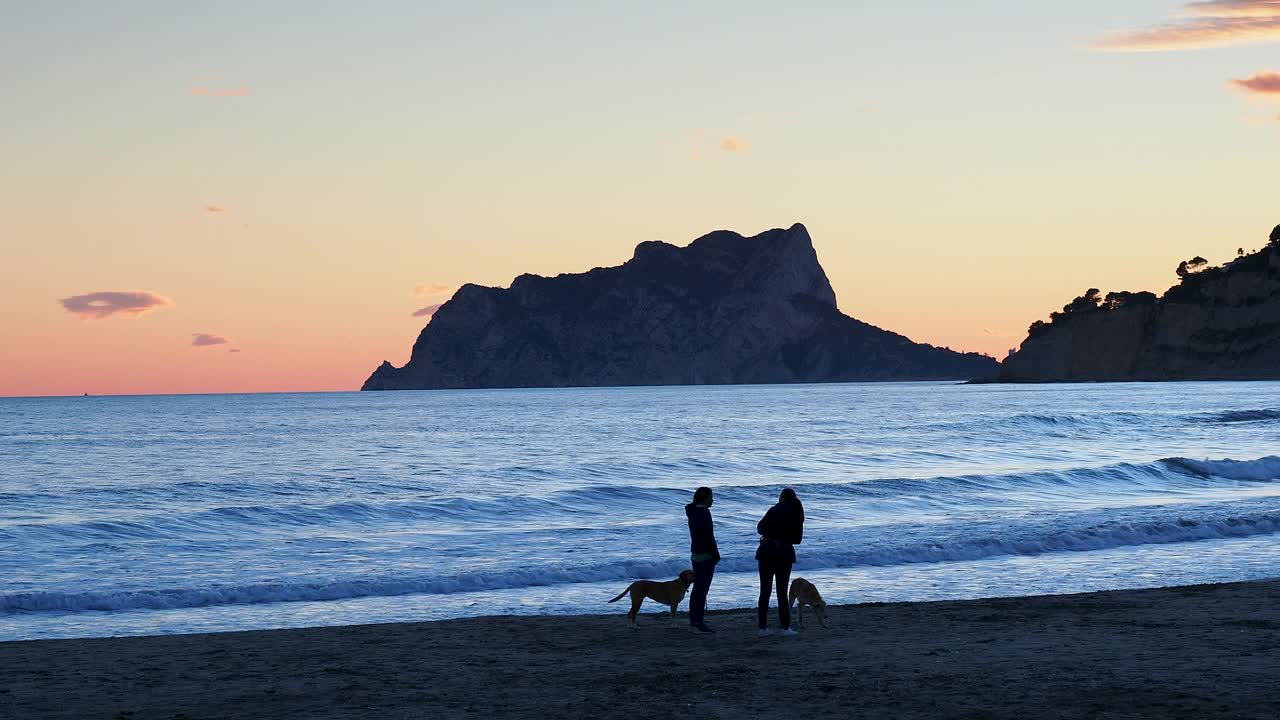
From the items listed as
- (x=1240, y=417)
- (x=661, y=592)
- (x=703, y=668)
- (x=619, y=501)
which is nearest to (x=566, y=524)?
(x=619, y=501)

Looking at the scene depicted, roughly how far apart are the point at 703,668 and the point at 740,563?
10585 mm

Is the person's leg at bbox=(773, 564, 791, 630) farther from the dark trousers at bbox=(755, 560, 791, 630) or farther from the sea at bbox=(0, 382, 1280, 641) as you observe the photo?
the sea at bbox=(0, 382, 1280, 641)

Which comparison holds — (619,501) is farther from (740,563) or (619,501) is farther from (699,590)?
(699,590)

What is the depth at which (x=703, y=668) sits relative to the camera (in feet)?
40.6

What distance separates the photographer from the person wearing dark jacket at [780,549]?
46.5ft

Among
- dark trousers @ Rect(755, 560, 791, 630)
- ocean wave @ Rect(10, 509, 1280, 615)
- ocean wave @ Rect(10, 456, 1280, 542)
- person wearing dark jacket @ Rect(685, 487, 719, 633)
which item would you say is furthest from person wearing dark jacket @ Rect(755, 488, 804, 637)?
ocean wave @ Rect(10, 456, 1280, 542)

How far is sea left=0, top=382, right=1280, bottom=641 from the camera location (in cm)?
1956

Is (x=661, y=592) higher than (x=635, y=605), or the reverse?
(x=661, y=592)

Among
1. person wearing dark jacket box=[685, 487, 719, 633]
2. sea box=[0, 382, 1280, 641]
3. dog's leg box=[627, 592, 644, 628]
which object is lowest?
sea box=[0, 382, 1280, 641]

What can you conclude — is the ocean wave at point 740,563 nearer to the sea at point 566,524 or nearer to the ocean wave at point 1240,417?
the sea at point 566,524

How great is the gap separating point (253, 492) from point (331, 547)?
16.5 meters

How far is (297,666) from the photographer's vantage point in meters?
12.7

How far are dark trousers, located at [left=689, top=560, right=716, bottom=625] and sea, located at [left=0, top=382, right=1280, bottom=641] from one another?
54.2 inches

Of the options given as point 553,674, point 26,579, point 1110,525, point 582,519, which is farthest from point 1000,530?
point 26,579
